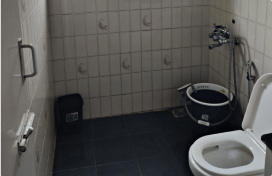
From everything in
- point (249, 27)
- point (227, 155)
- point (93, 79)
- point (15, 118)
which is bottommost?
point (227, 155)

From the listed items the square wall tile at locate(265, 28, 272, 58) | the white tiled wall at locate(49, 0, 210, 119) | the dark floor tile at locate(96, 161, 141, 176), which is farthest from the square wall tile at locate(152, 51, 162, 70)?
the square wall tile at locate(265, 28, 272, 58)

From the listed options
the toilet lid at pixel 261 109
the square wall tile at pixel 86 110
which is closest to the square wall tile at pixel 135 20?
the square wall tile at pixel 86 110

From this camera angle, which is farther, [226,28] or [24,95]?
[226,28]

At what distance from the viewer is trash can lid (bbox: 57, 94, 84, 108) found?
2.95 m

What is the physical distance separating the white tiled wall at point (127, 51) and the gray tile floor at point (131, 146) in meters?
0.22

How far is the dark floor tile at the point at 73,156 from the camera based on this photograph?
259cm

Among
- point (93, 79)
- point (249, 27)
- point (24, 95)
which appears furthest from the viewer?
point (93, 79)

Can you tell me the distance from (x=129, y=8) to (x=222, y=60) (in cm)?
95

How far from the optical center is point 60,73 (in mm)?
3049

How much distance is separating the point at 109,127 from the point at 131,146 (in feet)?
1.28

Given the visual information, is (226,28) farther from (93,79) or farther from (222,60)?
(93,79)

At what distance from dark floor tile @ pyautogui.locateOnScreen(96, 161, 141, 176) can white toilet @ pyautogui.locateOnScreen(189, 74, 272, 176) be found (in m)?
0.59

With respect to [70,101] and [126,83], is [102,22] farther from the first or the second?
[70,101]

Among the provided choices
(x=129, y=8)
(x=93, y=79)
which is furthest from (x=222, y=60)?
(x=93, y=79)
